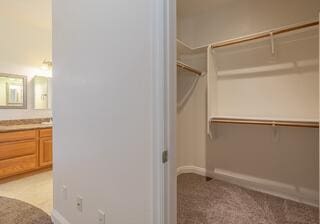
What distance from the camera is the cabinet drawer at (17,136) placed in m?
2.89

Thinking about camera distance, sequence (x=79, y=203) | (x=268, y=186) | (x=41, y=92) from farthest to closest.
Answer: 1. (x=41, y=92)
2. (x=268, y=186)
3. (x=79, y=203)

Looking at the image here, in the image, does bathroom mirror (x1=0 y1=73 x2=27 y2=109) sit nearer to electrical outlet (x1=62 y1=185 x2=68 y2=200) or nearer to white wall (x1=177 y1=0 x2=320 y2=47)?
electrical outlet (x1=62 y1=185 x2=68 y2=200)

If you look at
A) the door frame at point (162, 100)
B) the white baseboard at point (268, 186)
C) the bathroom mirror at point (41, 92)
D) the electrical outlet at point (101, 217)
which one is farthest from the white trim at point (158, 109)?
the bathroom mirror at point (41, 92)

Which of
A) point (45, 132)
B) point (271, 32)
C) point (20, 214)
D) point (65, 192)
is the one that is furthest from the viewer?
point (45, 132)

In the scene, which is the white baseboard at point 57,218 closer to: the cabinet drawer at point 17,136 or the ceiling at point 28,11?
the cabinet drawer at point 17,136

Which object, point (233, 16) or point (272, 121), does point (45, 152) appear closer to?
point (272, 121)

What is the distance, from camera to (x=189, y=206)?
2.19m

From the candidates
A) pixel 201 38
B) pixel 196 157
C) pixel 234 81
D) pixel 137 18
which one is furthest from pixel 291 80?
pixel 137 18

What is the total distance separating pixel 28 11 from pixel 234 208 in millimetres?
3895

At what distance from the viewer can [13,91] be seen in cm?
351

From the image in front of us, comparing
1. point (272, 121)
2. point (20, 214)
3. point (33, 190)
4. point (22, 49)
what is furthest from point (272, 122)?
point (22, 49)

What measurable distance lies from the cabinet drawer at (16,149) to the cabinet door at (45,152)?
0.12 meters

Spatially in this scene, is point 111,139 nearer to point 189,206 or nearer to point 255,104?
point 189,206

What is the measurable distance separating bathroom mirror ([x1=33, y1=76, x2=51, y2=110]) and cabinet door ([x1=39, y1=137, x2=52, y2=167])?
0.81 metres
